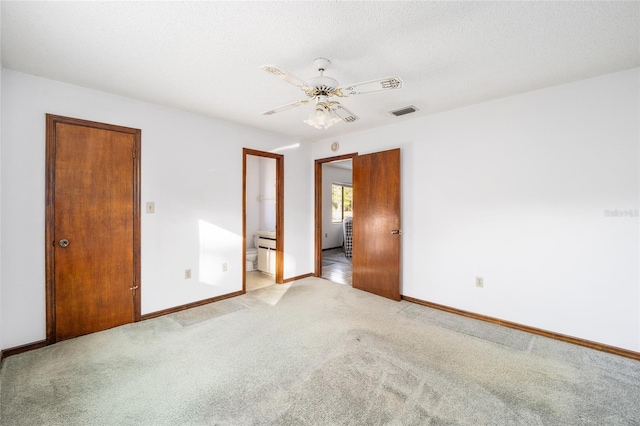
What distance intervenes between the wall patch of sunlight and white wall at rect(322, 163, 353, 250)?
12.6ft

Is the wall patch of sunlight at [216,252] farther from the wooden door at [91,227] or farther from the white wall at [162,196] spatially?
the wooden door at [91,227]

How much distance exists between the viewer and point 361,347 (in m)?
2.44

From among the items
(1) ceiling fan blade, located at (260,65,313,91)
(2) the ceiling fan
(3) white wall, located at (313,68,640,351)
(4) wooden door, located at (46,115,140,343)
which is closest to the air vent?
(3) white wall, located at (313,68,640,351)

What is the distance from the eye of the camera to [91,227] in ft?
8.89

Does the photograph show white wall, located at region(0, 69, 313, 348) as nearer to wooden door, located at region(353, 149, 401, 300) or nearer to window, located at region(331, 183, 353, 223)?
wooden door, located at region(353, 149, 401, 300)

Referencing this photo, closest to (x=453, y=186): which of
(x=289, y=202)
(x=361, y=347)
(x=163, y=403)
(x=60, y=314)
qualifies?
(x=361, y=347)

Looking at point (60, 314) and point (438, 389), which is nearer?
point (438, 389)

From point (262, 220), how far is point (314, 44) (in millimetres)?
4363

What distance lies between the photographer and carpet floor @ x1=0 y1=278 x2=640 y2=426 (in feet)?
5.47

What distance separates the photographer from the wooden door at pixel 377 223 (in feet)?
12.2

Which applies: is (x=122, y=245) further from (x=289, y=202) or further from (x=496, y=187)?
(x=496, y=187)

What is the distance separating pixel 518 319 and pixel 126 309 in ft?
13.5

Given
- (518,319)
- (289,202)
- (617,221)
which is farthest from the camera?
(289,202)

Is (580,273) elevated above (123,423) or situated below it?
above
